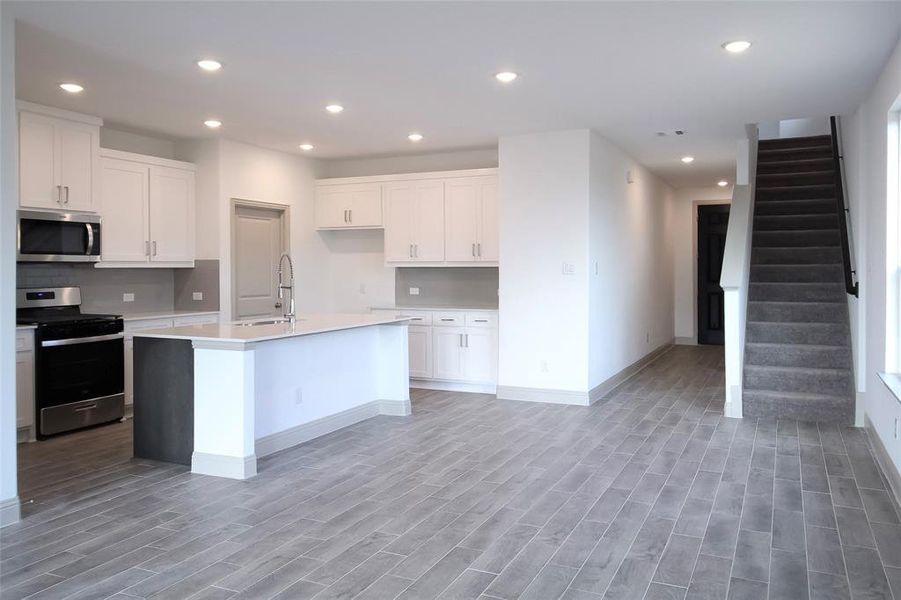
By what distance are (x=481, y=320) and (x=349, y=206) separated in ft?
7.16

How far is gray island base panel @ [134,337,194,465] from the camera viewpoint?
14.9ft

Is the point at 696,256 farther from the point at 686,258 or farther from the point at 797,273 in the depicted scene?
the point at 797,273

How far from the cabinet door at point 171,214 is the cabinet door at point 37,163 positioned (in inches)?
42.1

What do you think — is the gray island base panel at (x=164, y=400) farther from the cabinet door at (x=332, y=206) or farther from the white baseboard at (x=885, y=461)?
the white baseboard at (x=885, y=461)

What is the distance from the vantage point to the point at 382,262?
8336 millimetres

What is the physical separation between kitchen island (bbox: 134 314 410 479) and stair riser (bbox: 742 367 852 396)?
135 inches

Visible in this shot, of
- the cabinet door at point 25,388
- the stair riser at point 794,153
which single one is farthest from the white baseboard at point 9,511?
the stair riser at point 794,153

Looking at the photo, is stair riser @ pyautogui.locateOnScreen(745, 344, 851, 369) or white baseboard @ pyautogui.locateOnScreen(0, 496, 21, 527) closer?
white baseboard @ pyautogui.locateOnScreen(0, 496, 21, 527)

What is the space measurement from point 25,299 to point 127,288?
1.08 m

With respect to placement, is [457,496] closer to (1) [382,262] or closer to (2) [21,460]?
(2) [21,460]

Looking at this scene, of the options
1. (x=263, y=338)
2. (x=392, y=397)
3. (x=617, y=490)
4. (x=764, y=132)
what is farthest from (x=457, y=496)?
(x=764, y=132)

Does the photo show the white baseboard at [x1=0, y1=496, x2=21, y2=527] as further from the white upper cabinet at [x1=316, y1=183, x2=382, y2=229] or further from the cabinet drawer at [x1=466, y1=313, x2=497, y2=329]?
the white upper cabinet at [x1=316, y1=183, x2=382, y2=229]

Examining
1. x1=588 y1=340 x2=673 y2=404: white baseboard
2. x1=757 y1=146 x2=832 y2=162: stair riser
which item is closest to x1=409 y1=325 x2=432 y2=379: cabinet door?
x1=588 y1=340 x2=673 y2=404: white baseboard

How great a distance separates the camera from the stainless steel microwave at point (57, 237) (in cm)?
541
